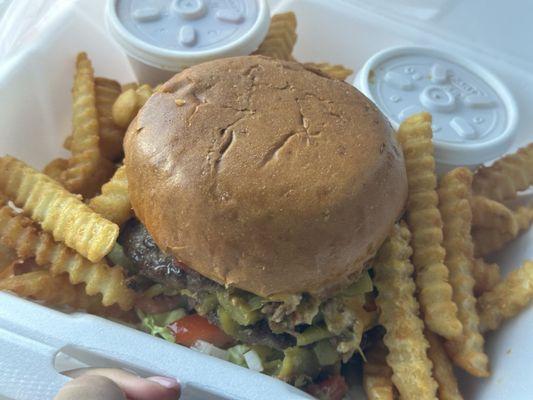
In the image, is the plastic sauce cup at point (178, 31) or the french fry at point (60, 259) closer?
the french fry at point (60, 259)

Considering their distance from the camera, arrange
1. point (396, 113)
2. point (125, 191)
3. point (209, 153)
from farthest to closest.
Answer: point (396, 113), point (125, 191), point (209, 153)

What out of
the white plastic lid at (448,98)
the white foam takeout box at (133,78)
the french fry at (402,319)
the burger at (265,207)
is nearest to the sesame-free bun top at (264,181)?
the burger at (265,207)

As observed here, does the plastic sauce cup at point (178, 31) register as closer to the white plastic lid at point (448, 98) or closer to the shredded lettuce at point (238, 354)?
the white plastic lid at point (448, 98)

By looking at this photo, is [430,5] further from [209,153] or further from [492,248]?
[209,153]

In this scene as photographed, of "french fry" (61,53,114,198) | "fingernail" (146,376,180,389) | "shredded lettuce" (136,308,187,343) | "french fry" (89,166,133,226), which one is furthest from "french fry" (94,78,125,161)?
"fingernail" (146,376,180,389)

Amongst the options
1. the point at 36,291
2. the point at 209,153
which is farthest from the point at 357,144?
the point at 36,291
